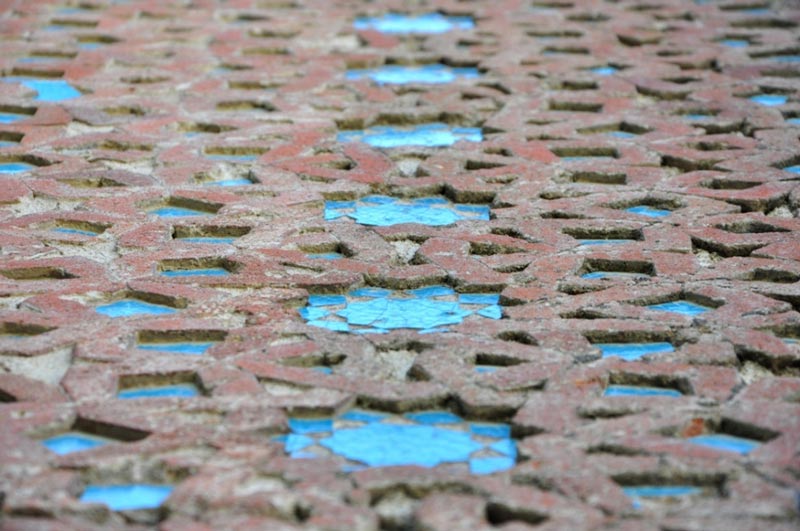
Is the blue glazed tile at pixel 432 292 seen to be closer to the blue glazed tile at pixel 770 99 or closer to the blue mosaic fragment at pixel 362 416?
the blue mosaic fragment at pixel 362 416

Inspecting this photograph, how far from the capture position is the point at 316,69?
213 inches

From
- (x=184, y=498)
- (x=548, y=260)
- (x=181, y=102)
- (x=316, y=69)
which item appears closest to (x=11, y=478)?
(x=184, y=498)

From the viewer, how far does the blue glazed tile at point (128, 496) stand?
228cm

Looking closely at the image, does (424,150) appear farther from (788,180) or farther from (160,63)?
(160,63)

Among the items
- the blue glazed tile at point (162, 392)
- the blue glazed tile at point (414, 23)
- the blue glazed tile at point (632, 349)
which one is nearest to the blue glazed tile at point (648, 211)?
the blue glazed tile at point (632, 349)

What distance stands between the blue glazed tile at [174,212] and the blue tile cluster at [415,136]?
0.82 metres

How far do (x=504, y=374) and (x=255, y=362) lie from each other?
521mm

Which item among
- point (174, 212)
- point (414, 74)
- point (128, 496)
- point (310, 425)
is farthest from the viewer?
point (414, 74)

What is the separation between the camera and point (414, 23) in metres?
6.32

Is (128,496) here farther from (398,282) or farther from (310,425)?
(398,282)

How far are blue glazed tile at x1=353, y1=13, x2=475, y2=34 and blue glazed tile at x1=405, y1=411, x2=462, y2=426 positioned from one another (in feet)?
12.0

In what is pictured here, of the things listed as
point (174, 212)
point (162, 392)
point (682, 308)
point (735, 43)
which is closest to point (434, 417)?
point (162, 392)

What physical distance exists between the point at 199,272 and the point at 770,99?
100.0 inches

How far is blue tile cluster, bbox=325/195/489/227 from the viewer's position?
3811 millimetres
